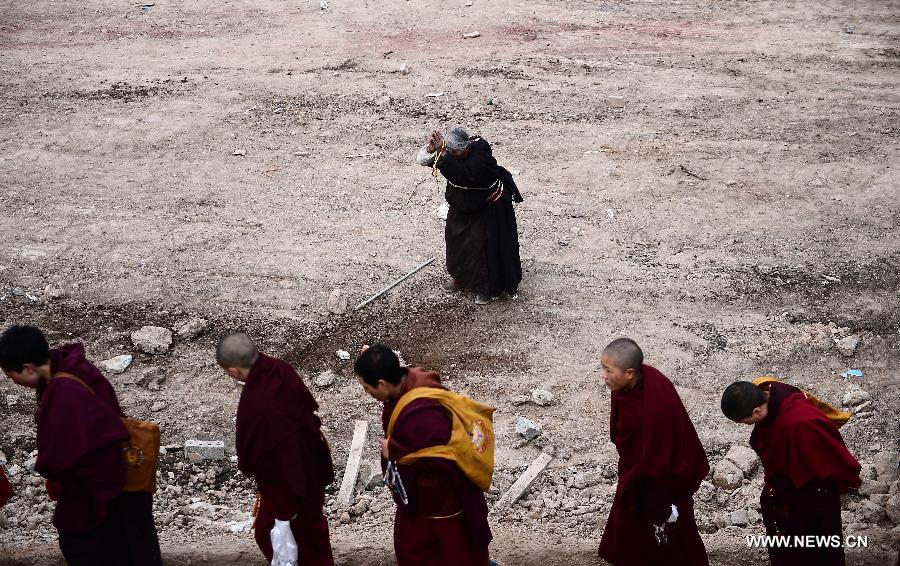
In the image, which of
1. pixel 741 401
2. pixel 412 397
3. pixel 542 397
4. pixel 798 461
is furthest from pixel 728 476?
pixel 412 397

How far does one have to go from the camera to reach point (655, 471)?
4219 mm

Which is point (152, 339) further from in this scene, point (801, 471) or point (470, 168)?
point (801, 471)

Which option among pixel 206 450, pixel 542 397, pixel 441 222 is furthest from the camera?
pixel 441 222

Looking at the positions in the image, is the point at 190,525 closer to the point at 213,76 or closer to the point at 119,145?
the point at 119,145

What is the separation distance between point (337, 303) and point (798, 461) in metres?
4.43

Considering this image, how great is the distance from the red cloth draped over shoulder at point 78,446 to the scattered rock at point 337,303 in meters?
3.51

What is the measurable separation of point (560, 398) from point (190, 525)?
284 centimetres

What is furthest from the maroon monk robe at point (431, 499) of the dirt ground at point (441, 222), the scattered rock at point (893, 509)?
the scattered rock at point (893, 509)

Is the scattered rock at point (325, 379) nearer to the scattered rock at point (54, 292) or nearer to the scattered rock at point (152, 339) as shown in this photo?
the scattered rock at point (152, 339)

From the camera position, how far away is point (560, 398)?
260 inches

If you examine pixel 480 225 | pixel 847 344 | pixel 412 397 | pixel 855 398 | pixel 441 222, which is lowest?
pixel 855 398

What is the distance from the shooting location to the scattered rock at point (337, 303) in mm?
7586

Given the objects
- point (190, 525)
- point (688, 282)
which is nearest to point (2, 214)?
point (190, 525)

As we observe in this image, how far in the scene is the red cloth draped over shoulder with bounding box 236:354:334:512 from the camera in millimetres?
4070
